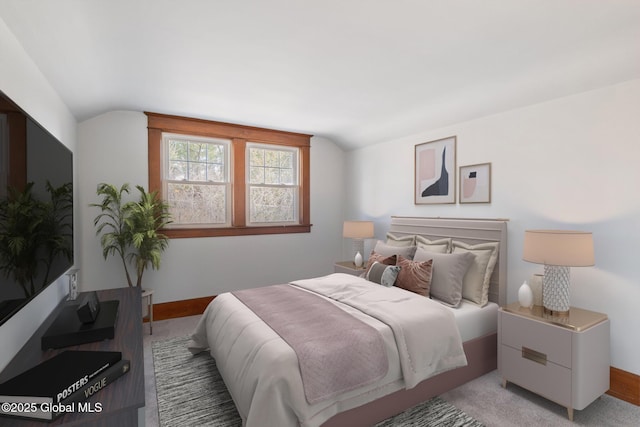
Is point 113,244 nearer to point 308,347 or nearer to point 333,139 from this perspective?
point 308,347

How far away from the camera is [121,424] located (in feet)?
4.71

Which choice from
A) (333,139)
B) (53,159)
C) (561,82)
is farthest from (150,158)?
(561,82)

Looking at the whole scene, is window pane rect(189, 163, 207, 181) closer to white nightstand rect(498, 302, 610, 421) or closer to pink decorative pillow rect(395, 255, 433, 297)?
pink decorative pillow rect(395, 255, 433, 297)

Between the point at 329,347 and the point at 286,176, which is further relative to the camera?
the point at 286,176

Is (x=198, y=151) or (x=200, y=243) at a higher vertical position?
(x=198, y=151)

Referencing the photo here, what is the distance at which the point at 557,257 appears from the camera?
2227mm

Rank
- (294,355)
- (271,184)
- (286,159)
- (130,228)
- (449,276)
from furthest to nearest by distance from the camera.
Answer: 1. (286,159)
2. (271,184)
3. (130,228)
4. (449,276)
5. (294,355)

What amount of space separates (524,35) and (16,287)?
9.72ft

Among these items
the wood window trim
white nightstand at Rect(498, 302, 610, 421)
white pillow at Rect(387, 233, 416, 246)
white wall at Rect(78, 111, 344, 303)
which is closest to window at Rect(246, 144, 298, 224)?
the wood window trim

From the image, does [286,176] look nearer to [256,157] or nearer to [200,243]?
[256,157]

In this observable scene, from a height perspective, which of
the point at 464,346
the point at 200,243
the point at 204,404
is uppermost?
the point at 200,243

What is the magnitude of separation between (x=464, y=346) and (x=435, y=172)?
200 centimetres

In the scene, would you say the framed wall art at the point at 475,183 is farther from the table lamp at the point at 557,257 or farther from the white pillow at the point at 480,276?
the table lamp at the point at 557,257

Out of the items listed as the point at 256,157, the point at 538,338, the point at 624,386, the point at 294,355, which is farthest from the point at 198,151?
the point at 624,386
